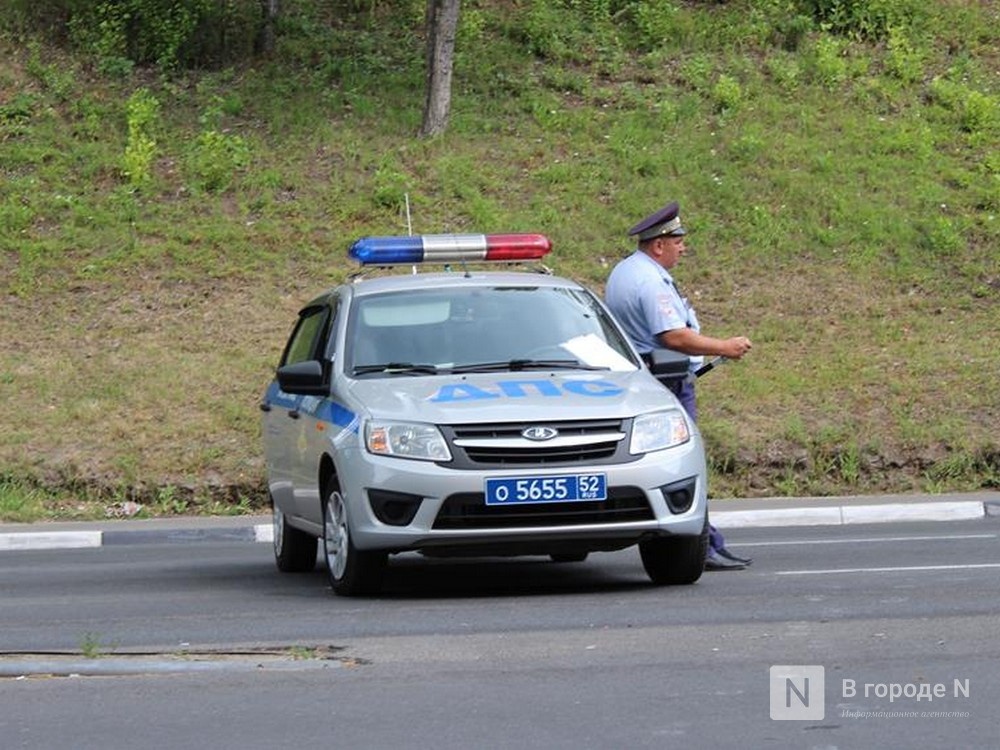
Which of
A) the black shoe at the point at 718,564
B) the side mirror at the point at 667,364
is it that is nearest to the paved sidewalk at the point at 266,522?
the black shoe at the point at 718,564

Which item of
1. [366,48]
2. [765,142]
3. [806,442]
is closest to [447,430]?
[806,442]

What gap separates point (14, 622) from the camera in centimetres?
942

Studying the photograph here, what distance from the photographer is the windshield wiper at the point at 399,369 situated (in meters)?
10.2

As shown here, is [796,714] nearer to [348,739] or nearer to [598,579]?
[348,739]

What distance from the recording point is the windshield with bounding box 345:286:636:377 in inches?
407

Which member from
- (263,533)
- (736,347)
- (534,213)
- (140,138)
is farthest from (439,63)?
(736,347)

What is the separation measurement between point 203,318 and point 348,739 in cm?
1402

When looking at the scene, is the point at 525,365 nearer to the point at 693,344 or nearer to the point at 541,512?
the point at 541,512

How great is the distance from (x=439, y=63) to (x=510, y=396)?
47.0 ft

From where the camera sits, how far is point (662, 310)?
1102cm

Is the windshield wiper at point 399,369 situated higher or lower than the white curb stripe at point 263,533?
higher

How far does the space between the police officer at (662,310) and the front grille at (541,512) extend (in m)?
1.62

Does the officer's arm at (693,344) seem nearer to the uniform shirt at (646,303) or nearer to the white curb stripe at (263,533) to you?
the uniform shirt at (646,303)

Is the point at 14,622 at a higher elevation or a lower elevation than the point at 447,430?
lower
